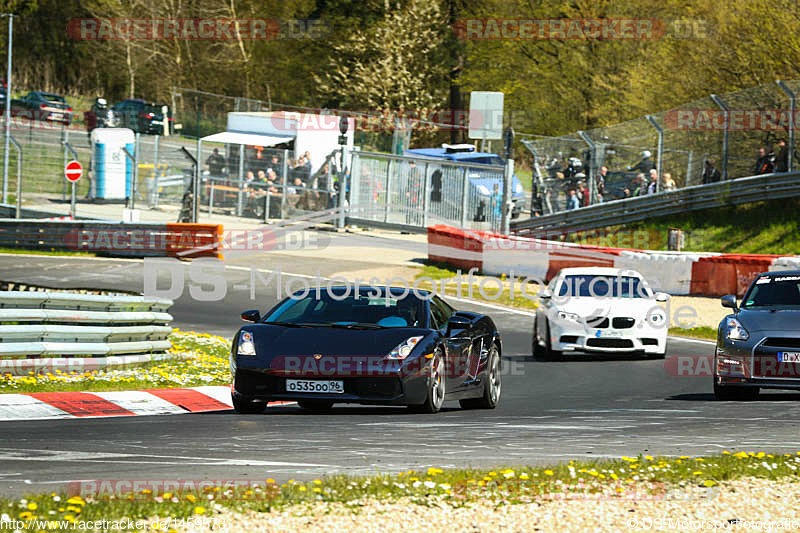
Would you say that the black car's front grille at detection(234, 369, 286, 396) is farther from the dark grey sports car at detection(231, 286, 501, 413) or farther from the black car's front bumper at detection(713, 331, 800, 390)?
the black car's front bumper at detection(713, 331, 800, 390)

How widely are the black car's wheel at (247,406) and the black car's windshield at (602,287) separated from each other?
7.93 meters

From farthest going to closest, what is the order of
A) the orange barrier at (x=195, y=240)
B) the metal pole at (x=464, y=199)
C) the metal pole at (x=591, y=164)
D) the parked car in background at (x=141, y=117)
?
the parked car in background at (x=141, y=117), the metal pole at (x=464, y=199), the metal pole at (x=591, y=164), the orange barrier at (x=195, y=240)

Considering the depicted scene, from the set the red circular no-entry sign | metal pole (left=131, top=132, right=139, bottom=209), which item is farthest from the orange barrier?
the red circular no-entry sign

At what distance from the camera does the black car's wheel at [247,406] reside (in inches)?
433

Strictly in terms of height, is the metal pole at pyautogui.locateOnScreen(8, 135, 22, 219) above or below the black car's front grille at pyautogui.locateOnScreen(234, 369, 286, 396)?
above

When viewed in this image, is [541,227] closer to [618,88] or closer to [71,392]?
[618,88]

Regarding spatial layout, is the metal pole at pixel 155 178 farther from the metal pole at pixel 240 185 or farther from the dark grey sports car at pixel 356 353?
the dark grey sports car at pixel 356 353

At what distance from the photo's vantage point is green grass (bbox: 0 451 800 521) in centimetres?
605

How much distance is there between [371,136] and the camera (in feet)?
155

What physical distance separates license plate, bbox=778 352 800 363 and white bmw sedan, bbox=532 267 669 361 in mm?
5449

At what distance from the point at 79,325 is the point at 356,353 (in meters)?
4.75

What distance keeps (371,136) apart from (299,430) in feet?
125

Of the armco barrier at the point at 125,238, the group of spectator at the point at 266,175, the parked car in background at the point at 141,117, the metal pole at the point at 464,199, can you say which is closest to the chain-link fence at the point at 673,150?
the metal pole at the point at 464,199

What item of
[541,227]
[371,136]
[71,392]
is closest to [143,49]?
[371,136]
